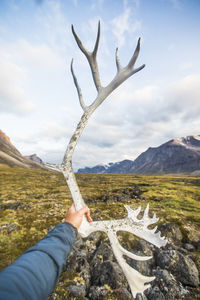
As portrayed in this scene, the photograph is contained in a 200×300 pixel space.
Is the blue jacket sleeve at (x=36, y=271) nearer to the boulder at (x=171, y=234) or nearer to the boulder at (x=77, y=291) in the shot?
the boulder at (x=77, y=291)

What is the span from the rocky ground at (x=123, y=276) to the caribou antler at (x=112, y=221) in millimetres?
3406

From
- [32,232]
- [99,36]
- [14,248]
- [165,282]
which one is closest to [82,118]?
[99,36]

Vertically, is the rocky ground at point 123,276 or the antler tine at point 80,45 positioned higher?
the antler tine at point 80,45

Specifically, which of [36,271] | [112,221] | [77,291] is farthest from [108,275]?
[36,271]

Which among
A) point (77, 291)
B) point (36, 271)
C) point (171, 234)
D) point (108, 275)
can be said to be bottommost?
point (77, 291)

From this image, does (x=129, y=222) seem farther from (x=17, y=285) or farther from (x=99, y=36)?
(x=99, y=36)

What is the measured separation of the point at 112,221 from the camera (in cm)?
362

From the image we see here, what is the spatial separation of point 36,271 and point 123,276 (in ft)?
22.1

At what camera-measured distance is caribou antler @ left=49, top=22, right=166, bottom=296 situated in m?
3.08

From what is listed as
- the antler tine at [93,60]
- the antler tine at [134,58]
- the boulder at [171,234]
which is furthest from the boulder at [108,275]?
the antler tine at [134,58]

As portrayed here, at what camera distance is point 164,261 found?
7172 mm

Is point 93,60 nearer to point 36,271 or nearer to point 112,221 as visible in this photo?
point 112,221

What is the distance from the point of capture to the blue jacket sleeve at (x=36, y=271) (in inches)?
43.0

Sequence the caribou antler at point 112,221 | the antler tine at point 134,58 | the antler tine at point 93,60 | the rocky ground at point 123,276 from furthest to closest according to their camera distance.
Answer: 1. the rocky ground at point 123,276
2. the antler tine at point 93,60
3. the antler tine at point 134,58
4. the caribou antler at point 112,221
